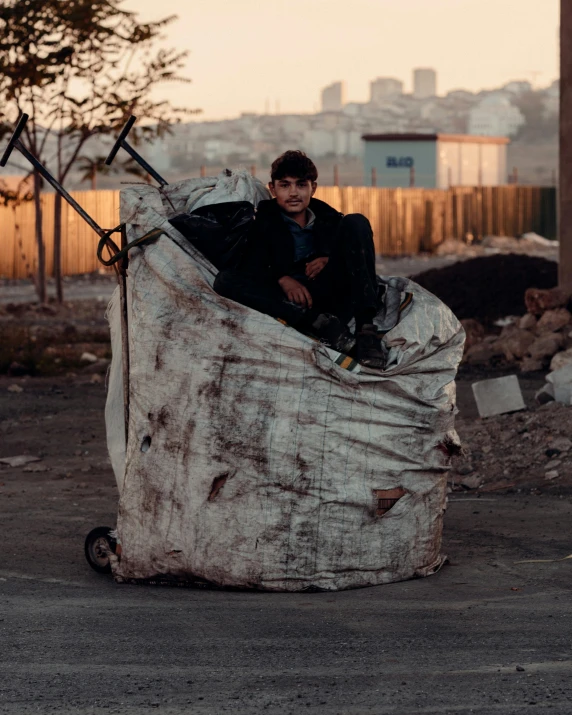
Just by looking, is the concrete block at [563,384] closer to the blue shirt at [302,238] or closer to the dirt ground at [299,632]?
the dirt ground at [299,632]

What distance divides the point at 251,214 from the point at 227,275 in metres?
0.41

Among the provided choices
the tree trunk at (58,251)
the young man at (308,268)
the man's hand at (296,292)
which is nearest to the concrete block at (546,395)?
the young man at (308,268)

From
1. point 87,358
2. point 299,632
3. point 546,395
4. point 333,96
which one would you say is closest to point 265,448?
point 299,632

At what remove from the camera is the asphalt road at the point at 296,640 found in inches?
123

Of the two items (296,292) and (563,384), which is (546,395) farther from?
(296,292)

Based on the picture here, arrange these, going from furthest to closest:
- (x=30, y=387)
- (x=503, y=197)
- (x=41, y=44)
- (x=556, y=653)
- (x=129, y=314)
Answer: (x=503, y=197), (x=41, y=44), (x=30, y=387), (x=129, y=314), (x=556, y=653)

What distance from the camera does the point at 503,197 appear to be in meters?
32.3

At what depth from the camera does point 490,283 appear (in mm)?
13398

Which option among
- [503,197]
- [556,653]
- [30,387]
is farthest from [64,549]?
[503,197]

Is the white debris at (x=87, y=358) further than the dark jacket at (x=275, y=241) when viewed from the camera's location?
Yes

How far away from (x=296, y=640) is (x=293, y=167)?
1.88m

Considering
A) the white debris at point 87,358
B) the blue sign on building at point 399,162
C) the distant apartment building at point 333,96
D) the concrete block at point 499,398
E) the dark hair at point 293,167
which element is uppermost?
the distant apartment building at point 333,96

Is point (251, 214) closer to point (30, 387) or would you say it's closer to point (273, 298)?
point (273, 298)

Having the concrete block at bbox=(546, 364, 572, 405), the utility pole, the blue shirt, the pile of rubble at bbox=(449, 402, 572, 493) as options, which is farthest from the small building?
the blue shirt
